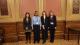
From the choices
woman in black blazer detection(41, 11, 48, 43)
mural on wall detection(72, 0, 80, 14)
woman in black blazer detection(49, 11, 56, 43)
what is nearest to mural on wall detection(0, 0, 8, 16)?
woman in black blazer detection(41, 11, 48, 43)

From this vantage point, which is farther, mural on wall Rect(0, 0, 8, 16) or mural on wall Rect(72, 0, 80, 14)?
mural on wall Rect(72, 0, 80, 14)

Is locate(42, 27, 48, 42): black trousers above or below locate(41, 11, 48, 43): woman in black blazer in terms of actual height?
below

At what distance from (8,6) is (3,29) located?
3.40ft

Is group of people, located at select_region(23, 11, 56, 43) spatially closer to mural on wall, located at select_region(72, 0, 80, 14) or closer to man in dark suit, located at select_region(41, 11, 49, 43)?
man in dark suit, located at select_region(41, 11, 49, 43)

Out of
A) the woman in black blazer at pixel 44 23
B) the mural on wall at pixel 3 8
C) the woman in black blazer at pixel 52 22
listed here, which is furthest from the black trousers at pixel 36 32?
the mural on wall at pixel 3 8

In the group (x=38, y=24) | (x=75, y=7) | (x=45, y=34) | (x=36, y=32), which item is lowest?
(x=45, y=34)

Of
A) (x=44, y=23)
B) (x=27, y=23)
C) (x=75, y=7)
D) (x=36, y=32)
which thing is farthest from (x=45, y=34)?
(x=75, y=7)

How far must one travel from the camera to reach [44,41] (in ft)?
30.7

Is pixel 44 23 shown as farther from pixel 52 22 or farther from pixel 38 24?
pixel 52 22

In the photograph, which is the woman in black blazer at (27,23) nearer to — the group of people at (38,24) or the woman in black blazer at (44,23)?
the group of people at (38,24)

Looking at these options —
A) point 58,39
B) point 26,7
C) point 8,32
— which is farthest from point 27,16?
point 58,39

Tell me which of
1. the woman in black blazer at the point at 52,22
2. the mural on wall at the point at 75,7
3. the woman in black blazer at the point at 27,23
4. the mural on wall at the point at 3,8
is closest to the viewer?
the woman in black blazer at the point at 27,23

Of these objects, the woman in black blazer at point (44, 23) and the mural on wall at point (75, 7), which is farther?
the mural on wall at point (75, 7)

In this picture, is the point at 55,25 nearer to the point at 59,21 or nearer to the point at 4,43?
the point at 59,21
